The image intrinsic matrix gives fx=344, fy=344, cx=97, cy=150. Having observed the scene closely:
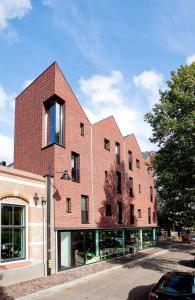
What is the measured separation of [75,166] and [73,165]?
32 centimetres

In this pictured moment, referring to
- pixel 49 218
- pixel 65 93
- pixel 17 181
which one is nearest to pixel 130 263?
pixel 49 218

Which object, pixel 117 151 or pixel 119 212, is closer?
pixel 119 212

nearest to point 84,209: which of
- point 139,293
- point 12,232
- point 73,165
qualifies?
point 73,165

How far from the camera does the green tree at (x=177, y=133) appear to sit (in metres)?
19.6

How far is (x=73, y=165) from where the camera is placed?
24281 millimetres

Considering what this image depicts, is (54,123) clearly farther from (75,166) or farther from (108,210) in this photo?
(108,210)

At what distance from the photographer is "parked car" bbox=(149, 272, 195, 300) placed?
10.7 m

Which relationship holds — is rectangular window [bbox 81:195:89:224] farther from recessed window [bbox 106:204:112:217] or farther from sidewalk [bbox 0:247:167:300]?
recessed window [bbox 106:204:112:217]

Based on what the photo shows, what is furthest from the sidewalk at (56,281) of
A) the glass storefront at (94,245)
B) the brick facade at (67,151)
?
the brick facade at (67,151)

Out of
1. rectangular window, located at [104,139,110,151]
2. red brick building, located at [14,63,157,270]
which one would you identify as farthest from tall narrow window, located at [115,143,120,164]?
rectangular window, located at [104,139,110,151]

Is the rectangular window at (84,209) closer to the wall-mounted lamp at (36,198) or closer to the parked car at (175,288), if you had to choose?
the wall-mounted lamp at (36,198)

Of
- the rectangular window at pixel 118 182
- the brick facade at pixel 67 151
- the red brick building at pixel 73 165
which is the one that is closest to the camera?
the red brick building at pixel 73 165

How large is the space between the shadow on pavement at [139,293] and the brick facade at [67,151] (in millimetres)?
6597

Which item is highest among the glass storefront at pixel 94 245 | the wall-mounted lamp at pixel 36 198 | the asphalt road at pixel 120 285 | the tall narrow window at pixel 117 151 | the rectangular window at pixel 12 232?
the tall narrow window at pixel 117 151
